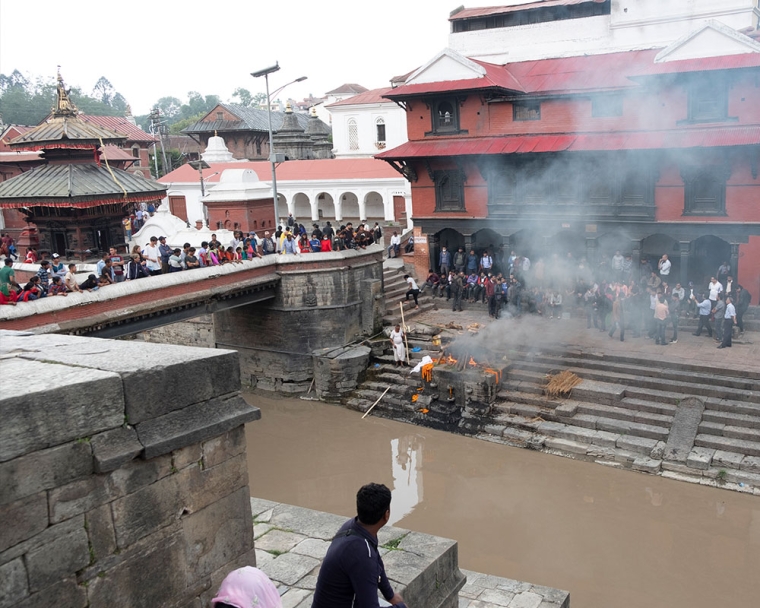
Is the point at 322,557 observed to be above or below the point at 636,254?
below

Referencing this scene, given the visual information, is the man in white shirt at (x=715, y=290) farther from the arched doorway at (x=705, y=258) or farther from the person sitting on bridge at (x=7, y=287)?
the person sitting on bridge at (x=7, y=287)

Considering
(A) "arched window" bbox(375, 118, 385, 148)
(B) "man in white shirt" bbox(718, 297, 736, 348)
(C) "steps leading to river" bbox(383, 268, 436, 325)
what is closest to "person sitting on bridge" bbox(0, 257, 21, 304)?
(C) "steps leading to river" bbox(383, 268, 436, 325)

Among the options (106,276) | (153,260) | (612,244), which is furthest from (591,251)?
(106,276)

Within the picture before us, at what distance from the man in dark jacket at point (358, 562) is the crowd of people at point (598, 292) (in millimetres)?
14731

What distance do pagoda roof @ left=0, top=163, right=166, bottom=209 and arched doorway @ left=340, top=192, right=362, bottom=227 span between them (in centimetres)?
1588

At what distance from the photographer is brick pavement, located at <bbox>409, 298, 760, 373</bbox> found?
52.2ft

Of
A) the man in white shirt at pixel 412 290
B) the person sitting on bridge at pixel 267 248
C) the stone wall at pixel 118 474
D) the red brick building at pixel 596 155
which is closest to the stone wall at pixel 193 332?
the person sitting on bridge at pixel 267 248

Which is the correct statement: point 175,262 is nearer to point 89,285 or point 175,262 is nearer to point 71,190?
point 89,285

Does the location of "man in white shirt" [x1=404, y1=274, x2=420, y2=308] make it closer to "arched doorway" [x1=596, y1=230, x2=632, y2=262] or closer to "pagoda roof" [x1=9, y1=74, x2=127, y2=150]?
"arched doorway" [x1=596, y1=230, x2=632, y2=262]

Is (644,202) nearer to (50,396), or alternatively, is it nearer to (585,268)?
(585,268)

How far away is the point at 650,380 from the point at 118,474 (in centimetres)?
1405

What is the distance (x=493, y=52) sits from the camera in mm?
25906

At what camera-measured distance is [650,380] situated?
15.6 meters

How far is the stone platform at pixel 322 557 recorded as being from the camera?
543 centimetres
